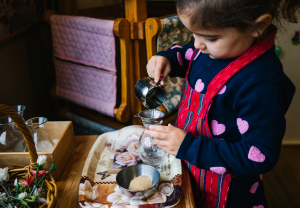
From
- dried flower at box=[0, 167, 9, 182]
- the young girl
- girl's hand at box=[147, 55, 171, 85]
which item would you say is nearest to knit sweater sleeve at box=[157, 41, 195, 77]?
girl's hand at box=[147, 55, 171, 85]

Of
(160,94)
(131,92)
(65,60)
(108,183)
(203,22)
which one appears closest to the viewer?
(203,22)

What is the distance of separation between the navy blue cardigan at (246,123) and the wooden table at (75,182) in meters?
0.10

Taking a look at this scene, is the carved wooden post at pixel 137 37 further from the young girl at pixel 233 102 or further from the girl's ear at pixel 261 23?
the girl's ear at pixel 261 23

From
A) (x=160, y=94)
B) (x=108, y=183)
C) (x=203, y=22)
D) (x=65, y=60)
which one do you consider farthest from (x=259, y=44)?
(x=65, y=60)

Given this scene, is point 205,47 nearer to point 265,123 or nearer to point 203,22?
point 203,22

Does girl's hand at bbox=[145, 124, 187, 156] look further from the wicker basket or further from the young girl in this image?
the wicker basket

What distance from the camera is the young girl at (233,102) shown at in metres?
0.57

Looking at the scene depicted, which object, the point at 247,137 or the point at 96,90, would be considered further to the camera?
the point at 96,90

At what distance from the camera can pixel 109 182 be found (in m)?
0.73

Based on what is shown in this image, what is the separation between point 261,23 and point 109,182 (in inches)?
22.4

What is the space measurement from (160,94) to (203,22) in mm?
312

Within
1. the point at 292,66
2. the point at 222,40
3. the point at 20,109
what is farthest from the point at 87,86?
the point at 292,66

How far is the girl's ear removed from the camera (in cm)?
56

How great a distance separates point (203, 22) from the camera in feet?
1.86
